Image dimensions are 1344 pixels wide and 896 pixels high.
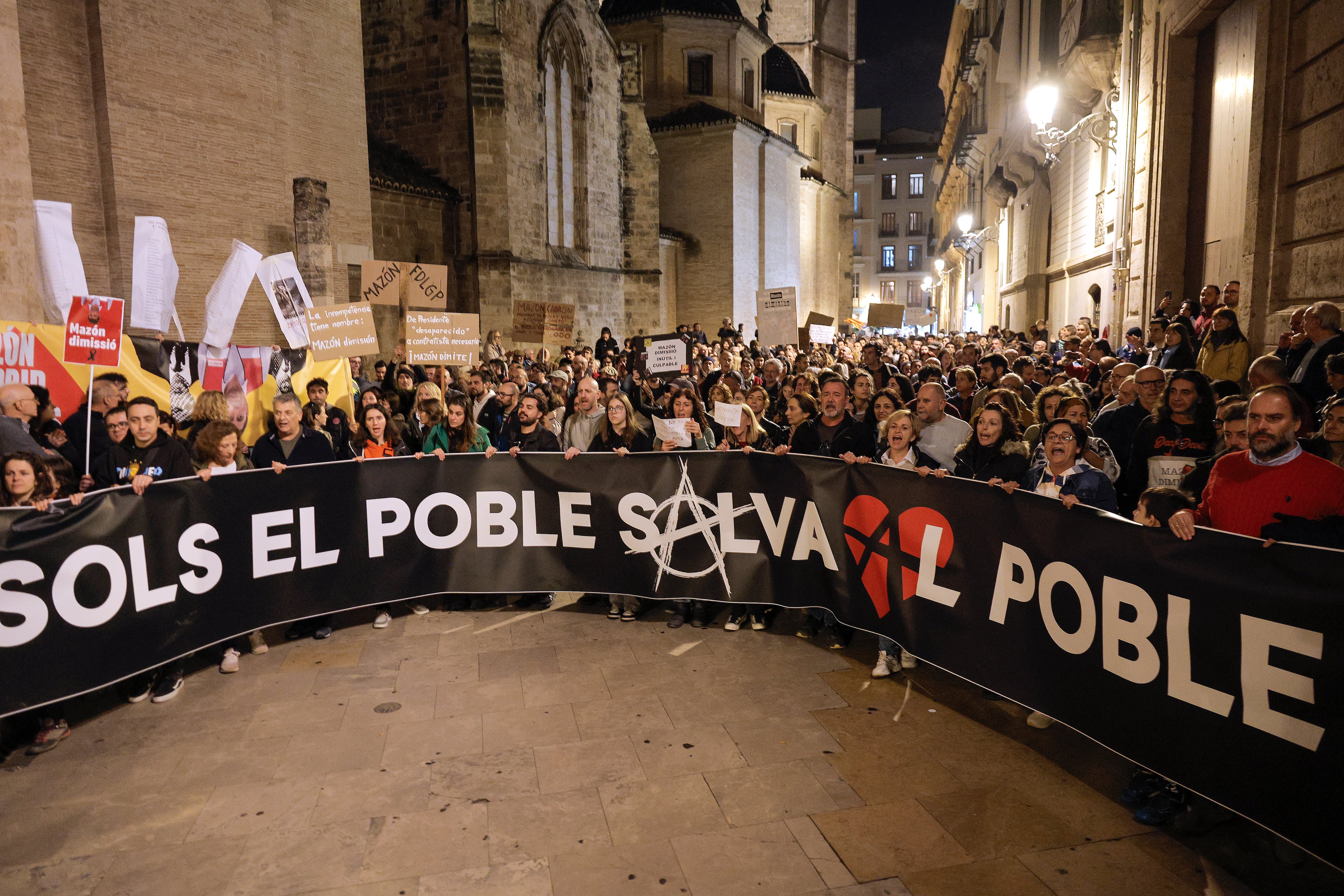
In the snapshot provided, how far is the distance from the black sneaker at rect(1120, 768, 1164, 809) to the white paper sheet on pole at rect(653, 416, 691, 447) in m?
3.72

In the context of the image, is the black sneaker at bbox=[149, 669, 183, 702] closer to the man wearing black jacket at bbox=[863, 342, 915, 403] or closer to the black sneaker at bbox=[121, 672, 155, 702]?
the black sneaker at bbox=[121, 672, 155, 702]

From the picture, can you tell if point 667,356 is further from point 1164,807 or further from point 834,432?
point 1164,807

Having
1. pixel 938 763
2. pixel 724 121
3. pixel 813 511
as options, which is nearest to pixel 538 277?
pixel 724 121

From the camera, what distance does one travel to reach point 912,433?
5.84 metres

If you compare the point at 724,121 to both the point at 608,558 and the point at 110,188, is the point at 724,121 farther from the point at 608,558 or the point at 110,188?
the point at 608,558

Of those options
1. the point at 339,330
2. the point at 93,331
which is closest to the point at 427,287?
the point at 339,330

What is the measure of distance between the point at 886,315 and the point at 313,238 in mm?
10725

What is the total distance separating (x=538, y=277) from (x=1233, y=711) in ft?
65.5

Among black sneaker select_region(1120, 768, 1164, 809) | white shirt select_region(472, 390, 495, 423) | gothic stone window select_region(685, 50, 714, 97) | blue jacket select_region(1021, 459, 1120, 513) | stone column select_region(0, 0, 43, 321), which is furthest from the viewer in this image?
gothic stone window select_region(685, 50, 714, 97)

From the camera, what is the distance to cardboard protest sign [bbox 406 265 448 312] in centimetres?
1036

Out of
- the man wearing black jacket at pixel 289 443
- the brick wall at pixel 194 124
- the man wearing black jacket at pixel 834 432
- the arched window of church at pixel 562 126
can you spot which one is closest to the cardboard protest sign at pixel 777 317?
the man wearing black jacket at pixel 834 432

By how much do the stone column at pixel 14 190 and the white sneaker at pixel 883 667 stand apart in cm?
1021

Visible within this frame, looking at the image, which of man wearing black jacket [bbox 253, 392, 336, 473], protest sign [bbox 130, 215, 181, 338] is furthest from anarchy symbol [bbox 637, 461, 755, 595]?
protest sign [bbox 130, 215, 181, 338]

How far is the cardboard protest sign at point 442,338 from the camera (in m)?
9.05
